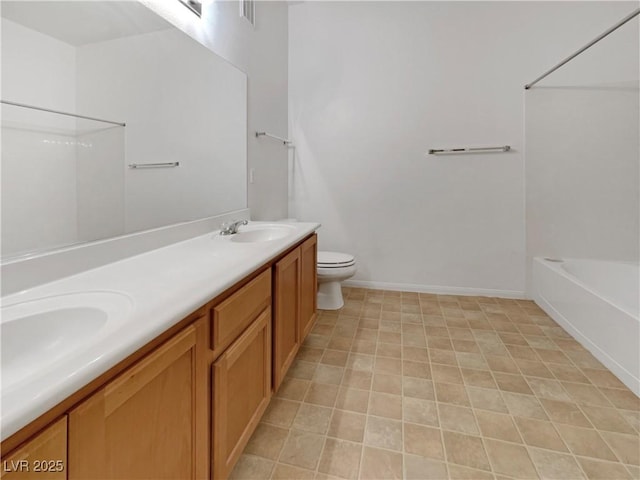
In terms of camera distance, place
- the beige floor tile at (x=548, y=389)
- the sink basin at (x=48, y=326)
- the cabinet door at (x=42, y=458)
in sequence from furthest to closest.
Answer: the beige floor tile at (x=548, y=389) < the sink basin at (x=48, y=326) < the cabinet door at (x=42, y=458)

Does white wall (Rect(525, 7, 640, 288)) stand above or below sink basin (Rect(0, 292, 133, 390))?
above

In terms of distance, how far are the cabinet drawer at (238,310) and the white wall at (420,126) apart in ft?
6.73

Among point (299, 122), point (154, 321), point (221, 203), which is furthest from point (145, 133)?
point (299, 122)

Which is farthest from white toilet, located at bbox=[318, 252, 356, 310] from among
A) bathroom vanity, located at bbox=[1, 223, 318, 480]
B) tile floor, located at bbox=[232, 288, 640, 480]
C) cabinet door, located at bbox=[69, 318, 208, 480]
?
cabinet door, located at bbox=[69, 318, 208, 480]

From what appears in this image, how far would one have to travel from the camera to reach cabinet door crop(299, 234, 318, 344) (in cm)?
176

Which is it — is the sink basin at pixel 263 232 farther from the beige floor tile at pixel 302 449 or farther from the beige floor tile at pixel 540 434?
the beige floor tile at pixel 540 434

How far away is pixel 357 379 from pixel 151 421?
1.24 m

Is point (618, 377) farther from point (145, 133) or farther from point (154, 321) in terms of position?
→ point (145, 133)

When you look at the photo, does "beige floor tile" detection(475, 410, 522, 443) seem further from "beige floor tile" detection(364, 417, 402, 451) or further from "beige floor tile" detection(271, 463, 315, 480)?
"beige floor tile" detection(271, 463, 315, 480)

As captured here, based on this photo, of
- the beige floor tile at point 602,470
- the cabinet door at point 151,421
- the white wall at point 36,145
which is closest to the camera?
the cabinet door at point 151,421

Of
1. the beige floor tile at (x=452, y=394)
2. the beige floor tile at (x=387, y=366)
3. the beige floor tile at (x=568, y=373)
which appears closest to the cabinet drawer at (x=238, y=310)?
the beige floor tile at (x=387, y=366)

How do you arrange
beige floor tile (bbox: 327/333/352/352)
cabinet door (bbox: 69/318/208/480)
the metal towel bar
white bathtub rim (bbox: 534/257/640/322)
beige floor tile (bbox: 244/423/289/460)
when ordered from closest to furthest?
1. cabinet door (bbox: 69/318/208/480)
2. beige floor tile (bbox: 244/423/289/460)
3. white bathtub rim (bbox: 534/257/640/322)
4. beige floor tile (bbox: 327/333/352/352)
5. the metal towel bar

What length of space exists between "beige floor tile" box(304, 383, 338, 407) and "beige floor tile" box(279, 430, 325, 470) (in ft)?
0.66

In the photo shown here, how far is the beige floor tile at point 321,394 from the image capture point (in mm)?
1537
